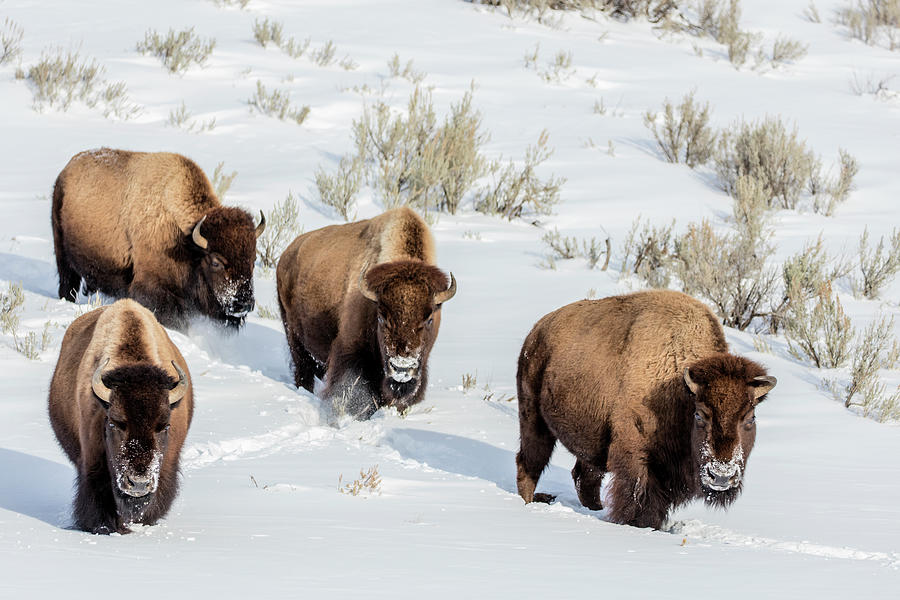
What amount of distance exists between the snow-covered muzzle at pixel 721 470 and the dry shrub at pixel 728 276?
224 inches

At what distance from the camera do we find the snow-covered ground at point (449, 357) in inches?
161

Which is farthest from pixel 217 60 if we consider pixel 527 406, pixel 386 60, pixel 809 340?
pixel 527 406

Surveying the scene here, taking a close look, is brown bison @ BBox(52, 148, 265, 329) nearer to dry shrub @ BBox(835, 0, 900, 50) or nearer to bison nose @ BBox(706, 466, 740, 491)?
bison nose @ BBox(706, 466, 740, 491)

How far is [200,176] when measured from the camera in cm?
1047

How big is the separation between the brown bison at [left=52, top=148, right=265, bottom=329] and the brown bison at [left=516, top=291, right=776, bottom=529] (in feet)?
12.9

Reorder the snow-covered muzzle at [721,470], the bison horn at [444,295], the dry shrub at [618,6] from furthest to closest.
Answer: the dry shrub at [618,6], the bison horn at [444,295], the snow-covered muzzle at [721,470]

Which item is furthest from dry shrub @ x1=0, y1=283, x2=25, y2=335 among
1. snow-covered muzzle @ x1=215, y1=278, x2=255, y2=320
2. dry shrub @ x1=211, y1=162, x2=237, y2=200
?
dry shrub @ x1=211, y1=162, x2=237, y2=200

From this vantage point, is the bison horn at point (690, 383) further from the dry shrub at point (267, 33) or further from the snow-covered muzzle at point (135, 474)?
the dry shrub at point (267, 33)

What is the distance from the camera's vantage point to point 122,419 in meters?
4.84

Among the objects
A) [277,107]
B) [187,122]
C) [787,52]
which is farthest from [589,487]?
[787,52]

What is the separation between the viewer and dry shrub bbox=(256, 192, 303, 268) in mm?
12766

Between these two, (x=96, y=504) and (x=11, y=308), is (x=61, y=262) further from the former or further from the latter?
(x=96, y=504)

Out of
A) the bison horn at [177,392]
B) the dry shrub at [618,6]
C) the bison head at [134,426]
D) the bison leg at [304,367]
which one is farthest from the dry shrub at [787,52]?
the bison head at [134,426]

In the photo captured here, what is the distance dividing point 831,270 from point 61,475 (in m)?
8.85
